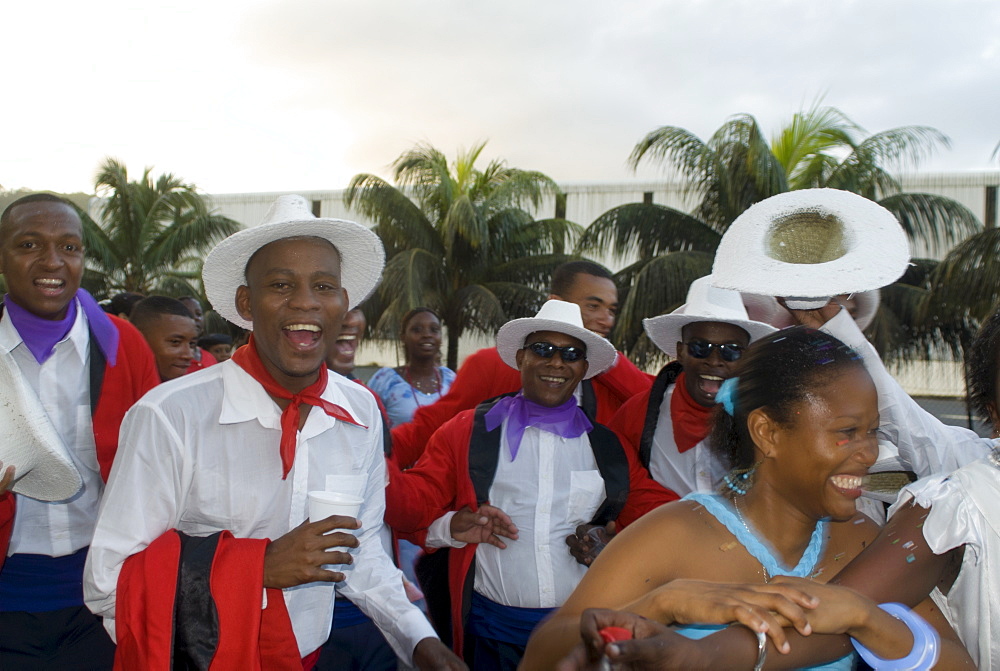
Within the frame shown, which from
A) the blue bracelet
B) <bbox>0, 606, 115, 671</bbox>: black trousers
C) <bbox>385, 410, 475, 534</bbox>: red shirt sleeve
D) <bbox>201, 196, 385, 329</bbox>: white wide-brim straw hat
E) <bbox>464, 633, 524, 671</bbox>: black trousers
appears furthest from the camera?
<bbox>385, 410, 475, 534</bbox>: red shirt sleeve

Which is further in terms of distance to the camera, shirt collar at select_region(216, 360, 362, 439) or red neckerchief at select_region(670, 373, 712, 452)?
red neckerchief at select_region(670, 373, 712, 452)

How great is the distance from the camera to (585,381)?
3953 millimetres

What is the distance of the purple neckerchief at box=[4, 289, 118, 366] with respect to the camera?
2865 mm

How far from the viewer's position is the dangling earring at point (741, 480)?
79.4 inches

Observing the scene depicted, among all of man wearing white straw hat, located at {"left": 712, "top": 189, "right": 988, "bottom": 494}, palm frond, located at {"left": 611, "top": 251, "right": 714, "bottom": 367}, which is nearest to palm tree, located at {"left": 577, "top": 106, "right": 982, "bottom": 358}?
palm frond, located at {"left": 611, "top": 251, "right": 714, "bottom": 367}

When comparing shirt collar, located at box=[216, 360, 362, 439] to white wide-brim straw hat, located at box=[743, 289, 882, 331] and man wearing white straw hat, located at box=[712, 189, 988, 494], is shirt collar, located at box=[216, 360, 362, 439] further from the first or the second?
white wide-brim straw hat, located at box=[743, 289, 882, 331]

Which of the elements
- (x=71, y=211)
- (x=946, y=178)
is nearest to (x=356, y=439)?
(x=71, y=211)

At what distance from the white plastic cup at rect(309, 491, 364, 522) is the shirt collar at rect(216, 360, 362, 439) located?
34 centimetres

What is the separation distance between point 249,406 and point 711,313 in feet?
6.86

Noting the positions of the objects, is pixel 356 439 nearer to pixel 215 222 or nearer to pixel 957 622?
pixel 957 622

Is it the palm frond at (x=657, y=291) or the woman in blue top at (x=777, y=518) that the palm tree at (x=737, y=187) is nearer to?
the palm frond at (x=657, y=291)

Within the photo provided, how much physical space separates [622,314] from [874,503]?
1077 cm

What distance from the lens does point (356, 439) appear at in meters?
2.48

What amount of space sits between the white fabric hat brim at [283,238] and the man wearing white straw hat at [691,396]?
1.44m
